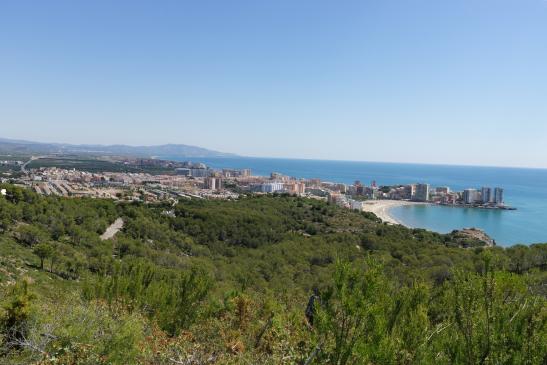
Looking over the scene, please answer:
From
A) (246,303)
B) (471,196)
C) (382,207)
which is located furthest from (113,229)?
(471,196)

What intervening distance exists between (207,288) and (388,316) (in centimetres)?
549

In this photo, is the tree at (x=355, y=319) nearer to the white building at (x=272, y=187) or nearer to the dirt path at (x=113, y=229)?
the dirt path at (x=113, y=229)

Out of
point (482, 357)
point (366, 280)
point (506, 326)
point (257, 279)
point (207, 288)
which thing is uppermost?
point (366, 280)

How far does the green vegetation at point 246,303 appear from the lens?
12.0 feet

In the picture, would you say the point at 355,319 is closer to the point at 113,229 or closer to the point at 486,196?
the point at 113,229

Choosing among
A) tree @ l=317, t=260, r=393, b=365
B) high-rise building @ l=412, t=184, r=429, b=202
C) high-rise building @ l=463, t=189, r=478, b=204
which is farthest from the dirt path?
high-rise building @ l=463, t=189, r=478, b=204

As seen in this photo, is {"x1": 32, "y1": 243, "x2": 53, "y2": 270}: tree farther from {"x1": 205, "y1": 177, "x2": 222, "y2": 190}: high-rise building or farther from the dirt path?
{"x1": 205, "y1": 177, "x2": 222, "y2": 190}: high-rise building

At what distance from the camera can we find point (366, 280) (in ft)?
12.2

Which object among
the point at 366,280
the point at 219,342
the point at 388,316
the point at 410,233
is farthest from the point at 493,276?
the point at 410,233

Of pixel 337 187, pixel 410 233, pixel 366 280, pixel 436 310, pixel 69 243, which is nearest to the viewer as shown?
pixel 366 280

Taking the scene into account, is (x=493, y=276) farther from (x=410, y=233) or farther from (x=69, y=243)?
(x=410, y=233)

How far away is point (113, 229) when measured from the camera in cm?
3036

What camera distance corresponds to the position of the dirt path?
28.2 metres

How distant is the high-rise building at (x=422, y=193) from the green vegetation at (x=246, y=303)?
5941 centimetres
